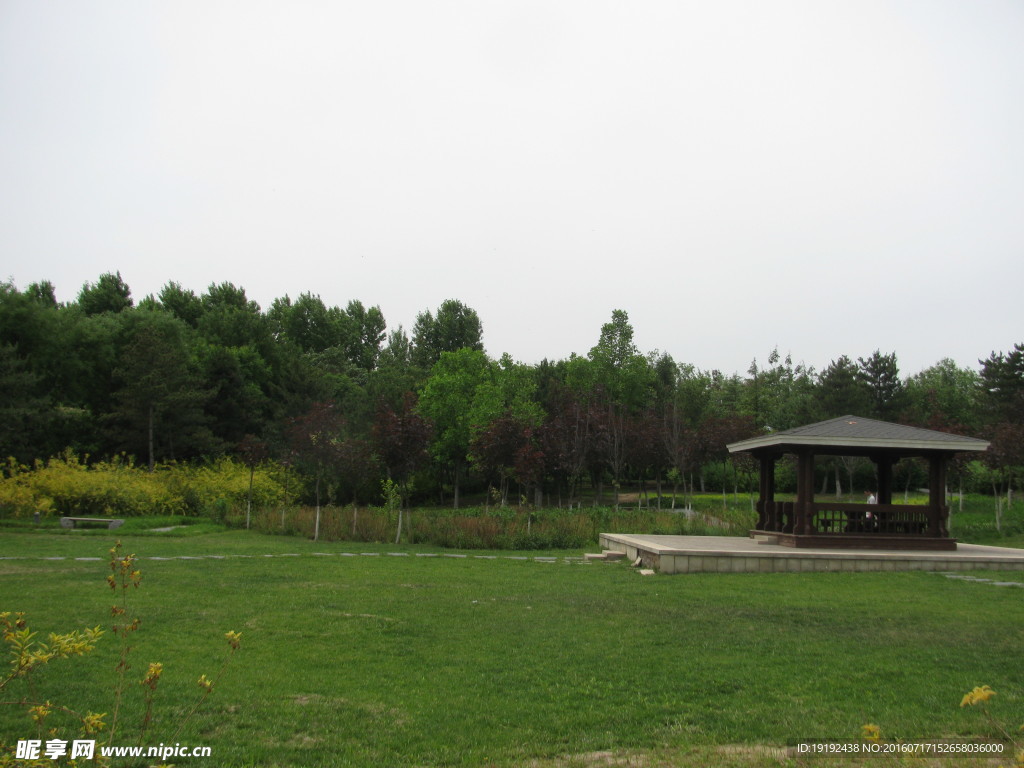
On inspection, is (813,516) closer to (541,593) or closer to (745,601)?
(745,601)

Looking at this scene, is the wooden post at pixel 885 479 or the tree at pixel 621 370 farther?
the tree at pixel 621 370

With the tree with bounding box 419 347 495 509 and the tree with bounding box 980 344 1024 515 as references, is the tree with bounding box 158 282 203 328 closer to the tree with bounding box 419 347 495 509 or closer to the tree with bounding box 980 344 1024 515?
the tree with bounding box 419 347 495 509

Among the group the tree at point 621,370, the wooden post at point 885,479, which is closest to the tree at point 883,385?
the tree at point 621,370

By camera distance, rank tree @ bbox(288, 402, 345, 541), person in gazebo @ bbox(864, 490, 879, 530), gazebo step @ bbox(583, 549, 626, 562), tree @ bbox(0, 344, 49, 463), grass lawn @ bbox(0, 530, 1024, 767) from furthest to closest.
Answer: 1. tree @ bbox(0, 344, 49, 463)
2. tree @ bbox(288, 402, 345, 541)
3. person in gazebo @ bbox(864, 490, 879, 530)
4. gazebo step @ bbox(583, 549, 626, 562)
5. grass lawn @ bbox(0, 530, 1024, 767)

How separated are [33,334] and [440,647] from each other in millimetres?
28468

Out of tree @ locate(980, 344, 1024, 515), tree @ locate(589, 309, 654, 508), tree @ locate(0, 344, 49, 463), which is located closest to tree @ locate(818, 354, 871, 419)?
tree @ locate(980, 344, 1024, 515)

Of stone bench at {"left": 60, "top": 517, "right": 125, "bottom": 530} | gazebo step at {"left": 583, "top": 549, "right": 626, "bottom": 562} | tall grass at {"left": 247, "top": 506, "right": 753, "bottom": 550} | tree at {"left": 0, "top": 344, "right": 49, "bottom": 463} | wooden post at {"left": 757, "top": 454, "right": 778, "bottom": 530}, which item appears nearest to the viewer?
gazebo step at {"left": 583, "top": 549, "right": 626, "bottom": 562}

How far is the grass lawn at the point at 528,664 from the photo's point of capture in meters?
4.32

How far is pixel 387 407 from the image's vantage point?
19.9 metres

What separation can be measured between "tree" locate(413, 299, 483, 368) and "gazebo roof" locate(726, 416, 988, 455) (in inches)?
1807

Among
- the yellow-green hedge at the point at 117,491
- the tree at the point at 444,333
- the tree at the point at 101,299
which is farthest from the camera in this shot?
the tree at the point at 444,333

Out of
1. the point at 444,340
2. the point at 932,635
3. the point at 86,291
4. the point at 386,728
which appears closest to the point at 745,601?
the point at 932,635

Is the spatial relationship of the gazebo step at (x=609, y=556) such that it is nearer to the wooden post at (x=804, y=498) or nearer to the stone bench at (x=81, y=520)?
the wooden post at (x=804, y=498)

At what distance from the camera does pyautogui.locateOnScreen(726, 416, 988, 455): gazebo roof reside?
46.5 ft
